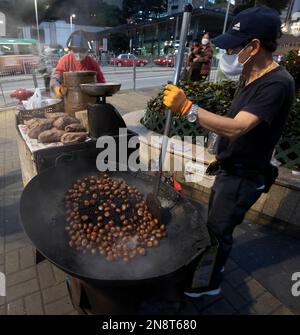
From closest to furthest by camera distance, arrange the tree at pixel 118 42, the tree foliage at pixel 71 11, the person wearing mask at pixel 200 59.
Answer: the person wearing mask at pixel 200 59
the tree foliage at pixel 71 11
the tree at pixel 118 42

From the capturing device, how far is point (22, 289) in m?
2.45

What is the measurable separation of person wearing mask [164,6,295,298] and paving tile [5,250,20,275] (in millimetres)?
2081

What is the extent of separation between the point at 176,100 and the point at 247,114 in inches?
17.9

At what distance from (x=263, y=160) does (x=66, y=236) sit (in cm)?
153

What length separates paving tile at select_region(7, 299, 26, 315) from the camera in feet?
7.36

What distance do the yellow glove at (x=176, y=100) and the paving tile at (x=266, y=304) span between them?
193 cm

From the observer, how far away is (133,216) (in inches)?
78.2

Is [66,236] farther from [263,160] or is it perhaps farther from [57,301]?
[263,160]

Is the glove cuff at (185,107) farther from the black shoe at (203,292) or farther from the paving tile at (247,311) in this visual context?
the paving tile at (247,311)

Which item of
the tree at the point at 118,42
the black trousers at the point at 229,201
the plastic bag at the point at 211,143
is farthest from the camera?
the tree at the point at 118,42

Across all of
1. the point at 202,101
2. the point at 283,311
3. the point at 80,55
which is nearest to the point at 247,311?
the point at 283,311

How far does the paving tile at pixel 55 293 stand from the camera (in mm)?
2370

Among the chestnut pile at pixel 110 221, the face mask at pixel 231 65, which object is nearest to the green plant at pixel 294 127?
the face mask at pixel 231 65

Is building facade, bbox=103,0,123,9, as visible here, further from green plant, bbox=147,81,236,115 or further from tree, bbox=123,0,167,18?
green plant, bbox=147,81,236,115
